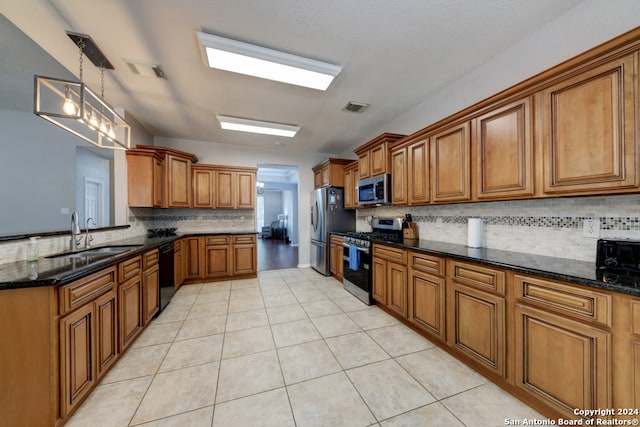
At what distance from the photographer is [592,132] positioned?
136 cm

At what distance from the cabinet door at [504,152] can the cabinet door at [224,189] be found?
4.19 m

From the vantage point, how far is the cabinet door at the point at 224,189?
4.57m

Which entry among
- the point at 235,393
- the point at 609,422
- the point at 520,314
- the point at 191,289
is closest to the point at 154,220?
the point at 191,289

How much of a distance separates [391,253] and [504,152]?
147 cm

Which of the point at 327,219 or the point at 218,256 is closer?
the point at 218,256

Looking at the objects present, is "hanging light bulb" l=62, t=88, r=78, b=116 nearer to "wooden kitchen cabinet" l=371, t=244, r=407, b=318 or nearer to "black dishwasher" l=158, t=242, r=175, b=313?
"black dishwasher" l=158, t=242, r=175, b=313

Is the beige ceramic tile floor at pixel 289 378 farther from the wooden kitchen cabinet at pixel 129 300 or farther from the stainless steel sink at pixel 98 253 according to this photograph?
the stainless steel sink at pixel 98 253

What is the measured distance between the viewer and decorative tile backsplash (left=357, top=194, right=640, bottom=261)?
148 centimetres

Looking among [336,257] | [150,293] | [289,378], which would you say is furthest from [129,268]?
[336,257]

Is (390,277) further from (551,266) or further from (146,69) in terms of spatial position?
(146,69)

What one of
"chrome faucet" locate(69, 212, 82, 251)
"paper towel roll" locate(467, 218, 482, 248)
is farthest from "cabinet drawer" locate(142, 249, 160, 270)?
"paper towel roll" locate(467, 218, 482, 248)

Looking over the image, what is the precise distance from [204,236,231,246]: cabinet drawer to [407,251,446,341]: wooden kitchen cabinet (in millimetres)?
3369

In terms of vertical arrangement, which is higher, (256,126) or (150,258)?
(256,126)

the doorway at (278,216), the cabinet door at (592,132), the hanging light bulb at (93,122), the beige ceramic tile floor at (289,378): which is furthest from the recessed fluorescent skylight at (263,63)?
the doorway at (278,216)
